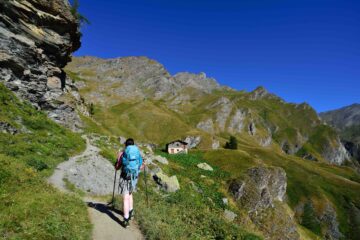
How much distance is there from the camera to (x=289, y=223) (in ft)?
176

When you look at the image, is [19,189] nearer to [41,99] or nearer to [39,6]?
[41,99]

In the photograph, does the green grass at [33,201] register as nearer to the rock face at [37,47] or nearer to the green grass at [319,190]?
the rock face at [37,47]

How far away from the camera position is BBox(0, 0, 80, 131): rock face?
35.3m

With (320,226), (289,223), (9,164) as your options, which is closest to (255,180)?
(289,223)

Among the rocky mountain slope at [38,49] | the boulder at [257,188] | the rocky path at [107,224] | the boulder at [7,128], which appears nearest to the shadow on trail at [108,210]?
the rocky path at [107,224]

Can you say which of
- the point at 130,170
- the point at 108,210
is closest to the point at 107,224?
the point at 108,210

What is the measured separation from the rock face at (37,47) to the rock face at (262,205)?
106ft

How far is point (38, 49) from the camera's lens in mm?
41219

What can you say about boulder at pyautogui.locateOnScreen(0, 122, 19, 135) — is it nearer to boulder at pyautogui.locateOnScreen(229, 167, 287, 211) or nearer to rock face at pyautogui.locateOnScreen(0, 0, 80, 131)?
rock face at pyautogui.locateOnScreen(0, 0, 80, 131)

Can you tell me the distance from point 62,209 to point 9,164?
19.5 ft

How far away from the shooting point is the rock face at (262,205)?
48375 millimetres

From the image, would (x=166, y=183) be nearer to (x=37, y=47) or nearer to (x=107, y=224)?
(x=107, y=224)

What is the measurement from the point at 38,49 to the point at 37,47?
1.01 meters

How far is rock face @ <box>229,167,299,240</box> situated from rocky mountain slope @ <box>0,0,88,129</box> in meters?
31.5
